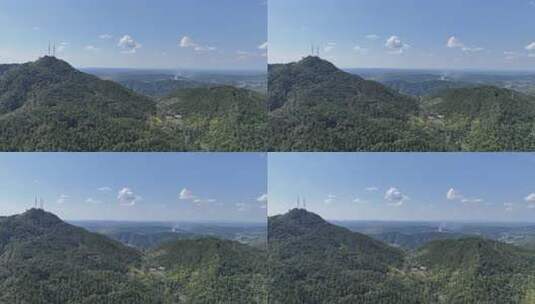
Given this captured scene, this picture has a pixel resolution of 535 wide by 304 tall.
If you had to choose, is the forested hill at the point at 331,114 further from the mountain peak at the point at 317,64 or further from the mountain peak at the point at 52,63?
the mountain peak at the point at 52,63

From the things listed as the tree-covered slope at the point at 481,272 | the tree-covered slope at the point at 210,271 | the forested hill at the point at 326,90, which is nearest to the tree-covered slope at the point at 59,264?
the tree-covered slope at the point at 210,271

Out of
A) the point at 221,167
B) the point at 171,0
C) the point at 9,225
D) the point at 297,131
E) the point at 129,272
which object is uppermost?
the point at 171,0

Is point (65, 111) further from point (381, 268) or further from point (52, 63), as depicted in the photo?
point (381, 268)

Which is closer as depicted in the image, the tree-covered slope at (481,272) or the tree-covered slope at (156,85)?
the tree-covered slope at (481,272)

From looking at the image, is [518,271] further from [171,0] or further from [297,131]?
[171,0]

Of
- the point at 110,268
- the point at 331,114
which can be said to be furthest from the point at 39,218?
the point at 331,114

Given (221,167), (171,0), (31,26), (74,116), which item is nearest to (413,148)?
(221,167)

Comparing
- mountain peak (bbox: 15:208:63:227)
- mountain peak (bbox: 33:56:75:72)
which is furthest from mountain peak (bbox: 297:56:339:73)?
mountain peak (bbox: 15:208:63:227)
